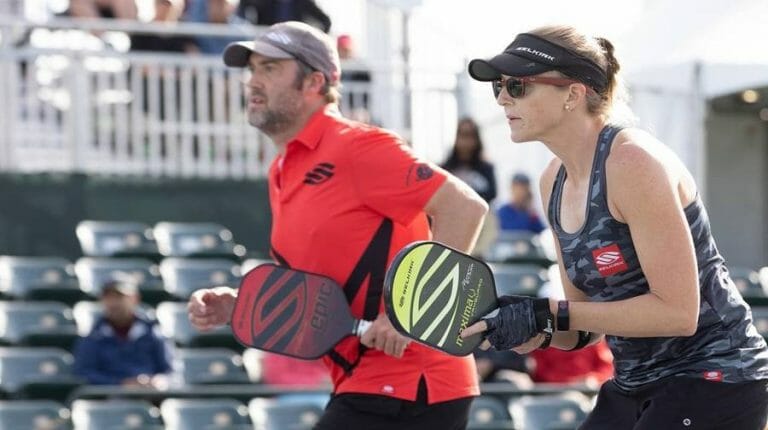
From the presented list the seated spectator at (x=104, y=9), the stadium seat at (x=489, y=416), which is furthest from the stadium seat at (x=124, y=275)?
the stadium seat at (x=489, y=416)

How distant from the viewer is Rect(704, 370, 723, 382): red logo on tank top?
11.8 ft

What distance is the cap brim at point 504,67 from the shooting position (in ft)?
11.9

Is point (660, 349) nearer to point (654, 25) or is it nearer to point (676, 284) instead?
point (676, 284)

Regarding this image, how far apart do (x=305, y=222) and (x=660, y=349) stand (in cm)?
130

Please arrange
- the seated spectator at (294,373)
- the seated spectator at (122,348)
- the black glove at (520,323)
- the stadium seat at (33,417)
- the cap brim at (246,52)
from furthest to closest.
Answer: the seated spectator at (294,373), the seated spectator at (122,348), the stadium seat at (33,417), the cap brim at (246,52), the black glove at (520,323)

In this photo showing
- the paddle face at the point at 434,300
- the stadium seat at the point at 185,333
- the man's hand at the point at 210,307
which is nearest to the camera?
the paddle face at the point at 434,300

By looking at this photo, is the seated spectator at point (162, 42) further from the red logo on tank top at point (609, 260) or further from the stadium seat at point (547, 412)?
the red logo on tank top at point (609, 260)

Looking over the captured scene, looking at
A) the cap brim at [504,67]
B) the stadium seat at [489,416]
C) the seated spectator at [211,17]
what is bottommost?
the stadium seat at [489,416]

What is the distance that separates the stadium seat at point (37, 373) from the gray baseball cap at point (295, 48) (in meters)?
3.78

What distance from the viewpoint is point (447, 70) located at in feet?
38.9

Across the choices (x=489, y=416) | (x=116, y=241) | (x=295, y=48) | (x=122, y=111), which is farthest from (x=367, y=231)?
(x=122, y=111)

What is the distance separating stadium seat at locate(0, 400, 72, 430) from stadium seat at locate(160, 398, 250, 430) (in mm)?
499

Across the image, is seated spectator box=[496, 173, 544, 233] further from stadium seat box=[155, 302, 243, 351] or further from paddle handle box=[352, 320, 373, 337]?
paddle handle box=[352, 320, 373, 337]

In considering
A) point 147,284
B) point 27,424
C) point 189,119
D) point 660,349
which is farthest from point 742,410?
point 189,119
